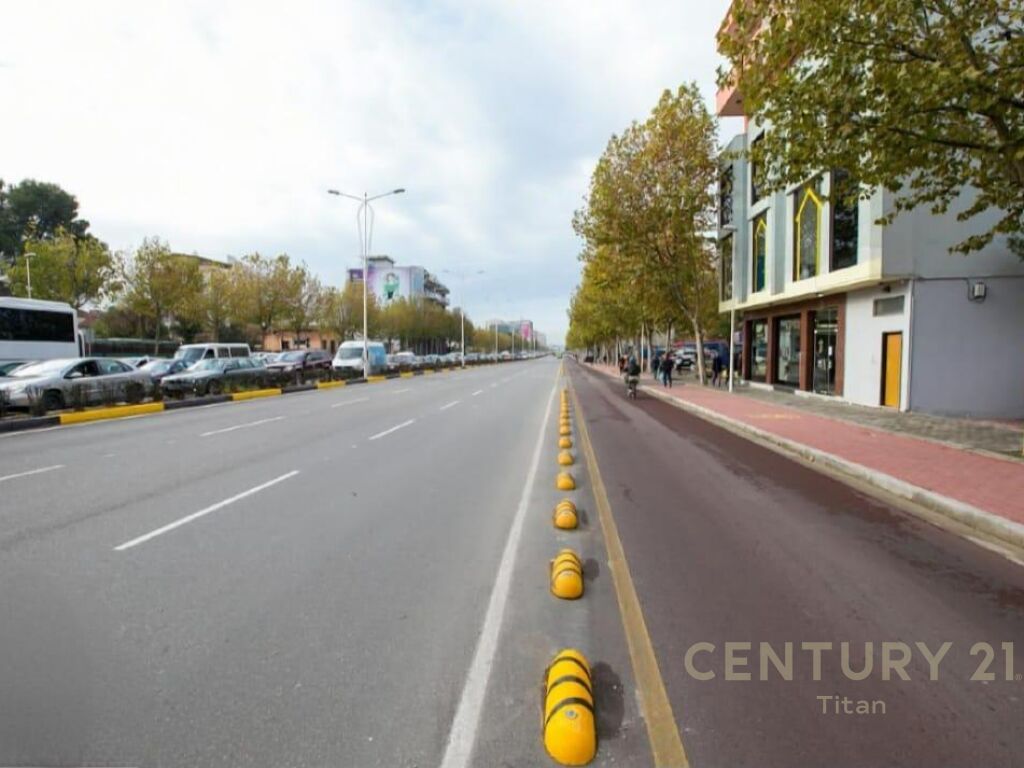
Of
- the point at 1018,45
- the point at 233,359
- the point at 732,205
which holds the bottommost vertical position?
the point at 233,359

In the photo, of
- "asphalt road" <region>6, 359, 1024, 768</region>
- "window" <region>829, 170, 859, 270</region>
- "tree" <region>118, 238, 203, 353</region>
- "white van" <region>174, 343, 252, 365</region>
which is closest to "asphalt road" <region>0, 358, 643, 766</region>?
"asphalt road" <region>6, 359, 1024, 768</region>

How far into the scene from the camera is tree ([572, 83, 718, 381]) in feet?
88.5

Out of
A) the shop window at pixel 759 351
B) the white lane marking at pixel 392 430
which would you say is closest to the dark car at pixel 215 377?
the white lane marking at pixel 392 430

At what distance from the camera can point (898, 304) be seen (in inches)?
636

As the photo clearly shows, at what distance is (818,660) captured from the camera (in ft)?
11.0

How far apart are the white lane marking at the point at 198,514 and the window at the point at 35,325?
2030 cm

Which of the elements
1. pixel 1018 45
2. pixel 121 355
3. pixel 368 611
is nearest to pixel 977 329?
pixel 1018 45

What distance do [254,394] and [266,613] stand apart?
2081 cm

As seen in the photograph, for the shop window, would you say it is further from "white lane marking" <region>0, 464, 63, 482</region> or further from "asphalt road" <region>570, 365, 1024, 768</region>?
"white lane marking" <region>0, 464, 63, 482</region>

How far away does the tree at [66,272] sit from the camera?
37.0 m

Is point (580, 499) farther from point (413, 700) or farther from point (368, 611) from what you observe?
point (413, 700)

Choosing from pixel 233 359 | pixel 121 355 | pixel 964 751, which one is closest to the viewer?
pixel 964 751

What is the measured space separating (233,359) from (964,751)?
26.6 meters

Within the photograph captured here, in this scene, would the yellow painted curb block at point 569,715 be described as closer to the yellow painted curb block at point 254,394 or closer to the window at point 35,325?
the yellow painted curb block at point 254,394
